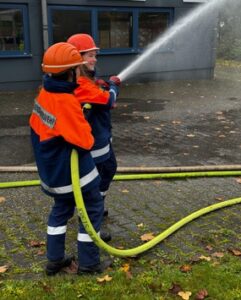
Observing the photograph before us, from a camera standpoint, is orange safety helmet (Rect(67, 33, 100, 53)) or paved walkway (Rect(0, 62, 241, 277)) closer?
orange safety helmet (Rect(67, 33, 100, 53))

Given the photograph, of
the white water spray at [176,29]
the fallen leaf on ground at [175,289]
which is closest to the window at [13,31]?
the white water spray at [176,29]

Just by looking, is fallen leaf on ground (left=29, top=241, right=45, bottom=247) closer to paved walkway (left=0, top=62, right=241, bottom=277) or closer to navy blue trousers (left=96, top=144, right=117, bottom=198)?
paved walkway (left=0, top=62, right=241, bottom=277)

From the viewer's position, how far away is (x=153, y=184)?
5.90 m

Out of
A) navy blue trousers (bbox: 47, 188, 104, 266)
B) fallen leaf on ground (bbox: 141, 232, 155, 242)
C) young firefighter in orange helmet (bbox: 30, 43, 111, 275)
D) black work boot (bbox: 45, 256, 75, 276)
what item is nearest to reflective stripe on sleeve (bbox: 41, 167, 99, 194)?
young firefighter in orange helmet (bbox: 30, 43, 111, 275)

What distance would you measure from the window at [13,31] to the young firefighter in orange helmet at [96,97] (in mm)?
9571

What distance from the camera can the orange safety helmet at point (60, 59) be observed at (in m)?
3.39

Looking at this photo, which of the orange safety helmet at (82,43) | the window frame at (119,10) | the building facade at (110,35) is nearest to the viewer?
the orange safety helmet at (82,43)

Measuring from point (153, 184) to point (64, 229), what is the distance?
90.4 inches

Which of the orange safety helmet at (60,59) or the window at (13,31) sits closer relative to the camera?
the orange safety helmet at (60,59)

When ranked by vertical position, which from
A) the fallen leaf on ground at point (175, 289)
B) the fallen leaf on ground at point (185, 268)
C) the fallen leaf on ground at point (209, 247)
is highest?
the fallen leaf on ground at point (175, 289)

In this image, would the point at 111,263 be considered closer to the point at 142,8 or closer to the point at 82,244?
the point at 82,244

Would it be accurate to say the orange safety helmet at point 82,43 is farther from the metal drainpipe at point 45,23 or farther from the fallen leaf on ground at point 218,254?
the metal drainpipe at point 45,23

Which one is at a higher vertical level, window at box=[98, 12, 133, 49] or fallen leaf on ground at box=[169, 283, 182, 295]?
window at box=[98, 12, 133, 49]

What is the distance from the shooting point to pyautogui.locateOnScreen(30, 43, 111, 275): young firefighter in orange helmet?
3395mm
